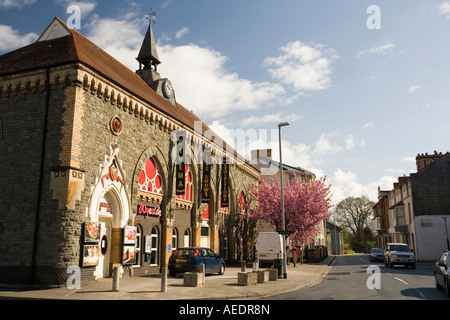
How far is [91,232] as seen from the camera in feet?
50.9

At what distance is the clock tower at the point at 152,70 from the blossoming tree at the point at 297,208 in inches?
541

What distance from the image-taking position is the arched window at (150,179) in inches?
783

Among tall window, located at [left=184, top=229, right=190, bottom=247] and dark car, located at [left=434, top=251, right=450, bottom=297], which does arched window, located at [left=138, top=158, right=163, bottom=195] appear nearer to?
tall window, located at [left=184, top=229, right=190, bottom=247]

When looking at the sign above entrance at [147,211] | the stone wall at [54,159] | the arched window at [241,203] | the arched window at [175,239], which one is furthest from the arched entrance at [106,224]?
the arched window at [241,203]

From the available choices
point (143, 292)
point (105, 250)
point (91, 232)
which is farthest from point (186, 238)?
point (143, 292)

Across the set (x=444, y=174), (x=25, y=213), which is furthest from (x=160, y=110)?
(x=444, y=174)

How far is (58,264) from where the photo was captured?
1423 centimetres

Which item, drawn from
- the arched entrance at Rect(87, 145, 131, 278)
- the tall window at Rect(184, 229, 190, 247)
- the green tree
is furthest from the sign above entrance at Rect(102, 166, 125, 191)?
the green tree

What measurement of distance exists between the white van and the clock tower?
41.9 feet

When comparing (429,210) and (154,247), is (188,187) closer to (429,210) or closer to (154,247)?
(154,247)

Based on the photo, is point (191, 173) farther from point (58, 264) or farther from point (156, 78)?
point (58, 264)

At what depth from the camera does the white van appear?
25.7m

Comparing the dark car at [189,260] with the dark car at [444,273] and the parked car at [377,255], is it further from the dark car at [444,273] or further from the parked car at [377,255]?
the parked car at [377,255]

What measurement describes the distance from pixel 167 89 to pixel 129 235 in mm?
13969
